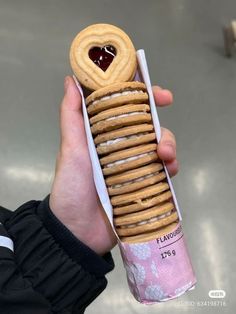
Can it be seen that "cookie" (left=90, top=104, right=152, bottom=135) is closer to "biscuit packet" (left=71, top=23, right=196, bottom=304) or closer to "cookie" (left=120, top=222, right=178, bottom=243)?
"biscuit packet" (left=71, top=23, right=196, bottom=304)

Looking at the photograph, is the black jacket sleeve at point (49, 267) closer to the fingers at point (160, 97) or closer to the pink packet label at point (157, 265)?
the pink packet label at point (157, 265)

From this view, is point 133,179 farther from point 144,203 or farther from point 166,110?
point 166,110

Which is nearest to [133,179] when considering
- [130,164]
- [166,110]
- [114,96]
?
[130,164]

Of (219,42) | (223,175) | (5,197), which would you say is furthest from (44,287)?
(219,42)

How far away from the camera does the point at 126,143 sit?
2.22 feet

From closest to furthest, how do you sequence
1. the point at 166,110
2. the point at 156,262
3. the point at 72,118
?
the point at 156,262 < the point at 72,118 < the point at 166,110

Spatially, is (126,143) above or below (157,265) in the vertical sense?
above

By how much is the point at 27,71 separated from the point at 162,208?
1380 millimetres

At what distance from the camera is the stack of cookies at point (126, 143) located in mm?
678

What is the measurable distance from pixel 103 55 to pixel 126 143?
0.50 ft

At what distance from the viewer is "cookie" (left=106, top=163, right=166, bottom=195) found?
0.68 m

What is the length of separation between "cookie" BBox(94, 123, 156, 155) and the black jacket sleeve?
167 millimetres

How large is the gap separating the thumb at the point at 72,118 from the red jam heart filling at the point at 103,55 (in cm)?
6

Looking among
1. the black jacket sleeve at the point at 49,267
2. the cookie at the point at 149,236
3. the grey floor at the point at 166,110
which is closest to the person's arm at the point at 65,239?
the black jacket sleeve at the point at 49,267
